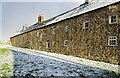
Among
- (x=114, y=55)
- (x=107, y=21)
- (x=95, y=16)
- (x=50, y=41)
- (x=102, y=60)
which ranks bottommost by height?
(x=102, y=60)

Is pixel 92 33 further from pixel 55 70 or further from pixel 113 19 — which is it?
pixel 55 70

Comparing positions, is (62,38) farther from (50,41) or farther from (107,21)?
(107,21)

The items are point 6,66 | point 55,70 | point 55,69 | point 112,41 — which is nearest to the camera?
point 55,70

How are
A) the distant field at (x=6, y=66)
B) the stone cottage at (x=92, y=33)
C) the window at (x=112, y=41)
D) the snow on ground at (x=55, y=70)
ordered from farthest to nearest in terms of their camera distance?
the stone cottage at (x=92, y=33), the window at (x=112, y=41), the snow on ground at (x=55, y=70), the distant field at (x=6, y=66)

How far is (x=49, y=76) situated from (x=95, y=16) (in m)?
8.84

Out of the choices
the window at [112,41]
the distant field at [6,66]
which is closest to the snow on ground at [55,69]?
the distant field at [6,66]

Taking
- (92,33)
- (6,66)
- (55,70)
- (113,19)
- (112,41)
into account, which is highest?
(113,19)

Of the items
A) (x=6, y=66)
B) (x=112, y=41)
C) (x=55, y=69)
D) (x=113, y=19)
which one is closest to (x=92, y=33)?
(x=112, y=41)

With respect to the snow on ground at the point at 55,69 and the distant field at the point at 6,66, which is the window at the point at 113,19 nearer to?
the snow on ground at the point at 55,69

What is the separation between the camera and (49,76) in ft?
15.4

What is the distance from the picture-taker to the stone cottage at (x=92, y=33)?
27.5ft

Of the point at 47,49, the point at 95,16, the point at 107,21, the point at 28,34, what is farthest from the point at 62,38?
the point at 28,34

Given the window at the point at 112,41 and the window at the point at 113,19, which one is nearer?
the window at the point at 112,41

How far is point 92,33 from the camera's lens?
998 cm
